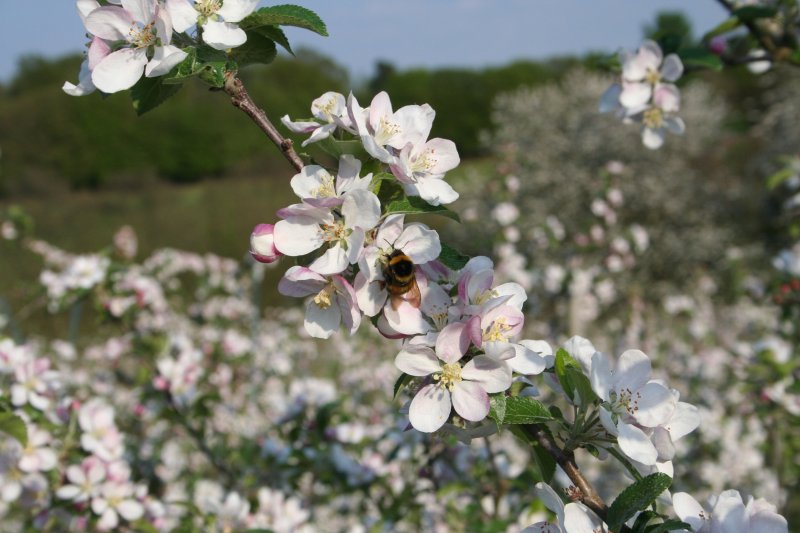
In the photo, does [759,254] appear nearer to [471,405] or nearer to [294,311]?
[294,311]

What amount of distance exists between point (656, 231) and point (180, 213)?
486 inches

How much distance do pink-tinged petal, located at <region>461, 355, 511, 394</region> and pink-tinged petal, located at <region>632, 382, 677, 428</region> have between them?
0.18m

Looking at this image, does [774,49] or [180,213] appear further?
[180,213]

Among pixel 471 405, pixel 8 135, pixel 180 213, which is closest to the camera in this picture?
pixel 471 405

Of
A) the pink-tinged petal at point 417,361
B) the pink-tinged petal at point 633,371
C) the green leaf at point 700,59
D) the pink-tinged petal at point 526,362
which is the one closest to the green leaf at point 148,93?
the pink-tinged petal at point 417,361

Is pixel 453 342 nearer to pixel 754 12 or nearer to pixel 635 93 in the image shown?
pixel 635 93

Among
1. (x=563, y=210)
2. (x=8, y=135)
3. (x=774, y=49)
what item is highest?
(x=774, y=49)

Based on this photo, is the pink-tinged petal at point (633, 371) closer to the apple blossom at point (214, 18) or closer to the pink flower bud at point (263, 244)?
the pink flower bud at point (263, 244)

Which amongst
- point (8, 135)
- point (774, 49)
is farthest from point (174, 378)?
point (8, 135)

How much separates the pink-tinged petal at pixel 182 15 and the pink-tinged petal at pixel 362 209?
1.06 ft

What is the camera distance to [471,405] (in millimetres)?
823

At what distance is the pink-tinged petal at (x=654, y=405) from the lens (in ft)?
2.77

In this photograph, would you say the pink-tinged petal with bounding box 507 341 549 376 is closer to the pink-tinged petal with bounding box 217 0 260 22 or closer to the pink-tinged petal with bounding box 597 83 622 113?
the pink-tinged petal with bounding box 217 0 260 22

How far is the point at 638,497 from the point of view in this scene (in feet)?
2.47
